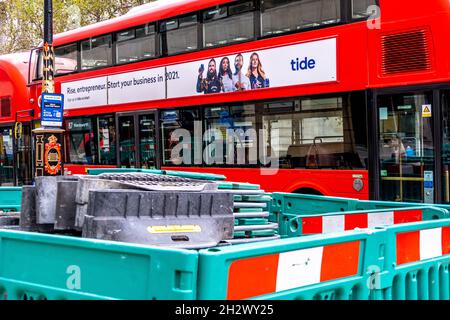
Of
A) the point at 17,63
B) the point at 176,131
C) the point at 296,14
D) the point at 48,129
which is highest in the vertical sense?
the point at 17,63

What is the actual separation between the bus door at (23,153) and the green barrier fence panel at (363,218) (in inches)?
553

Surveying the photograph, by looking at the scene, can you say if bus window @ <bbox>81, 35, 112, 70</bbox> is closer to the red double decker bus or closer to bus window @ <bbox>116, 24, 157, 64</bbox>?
the red double decker bus

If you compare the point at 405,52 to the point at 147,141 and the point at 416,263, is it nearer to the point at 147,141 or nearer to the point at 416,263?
the point at 147,141

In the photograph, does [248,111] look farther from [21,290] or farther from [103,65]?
[21,290]

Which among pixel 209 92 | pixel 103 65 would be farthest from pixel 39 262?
pixel 103 65

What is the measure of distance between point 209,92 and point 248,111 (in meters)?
1.09

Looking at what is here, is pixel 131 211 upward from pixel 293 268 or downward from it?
upward

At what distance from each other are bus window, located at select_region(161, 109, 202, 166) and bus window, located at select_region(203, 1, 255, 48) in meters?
1.44

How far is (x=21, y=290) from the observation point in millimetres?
2822

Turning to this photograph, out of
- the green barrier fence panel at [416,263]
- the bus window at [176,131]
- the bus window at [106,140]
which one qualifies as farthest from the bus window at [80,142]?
the green barrier fence panel at [416,263]

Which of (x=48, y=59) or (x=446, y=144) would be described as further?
(x=48, y=59)

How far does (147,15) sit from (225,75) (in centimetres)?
281

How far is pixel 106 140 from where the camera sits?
14227 mm

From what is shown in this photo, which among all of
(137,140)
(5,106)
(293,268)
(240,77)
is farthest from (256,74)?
(5,106)
